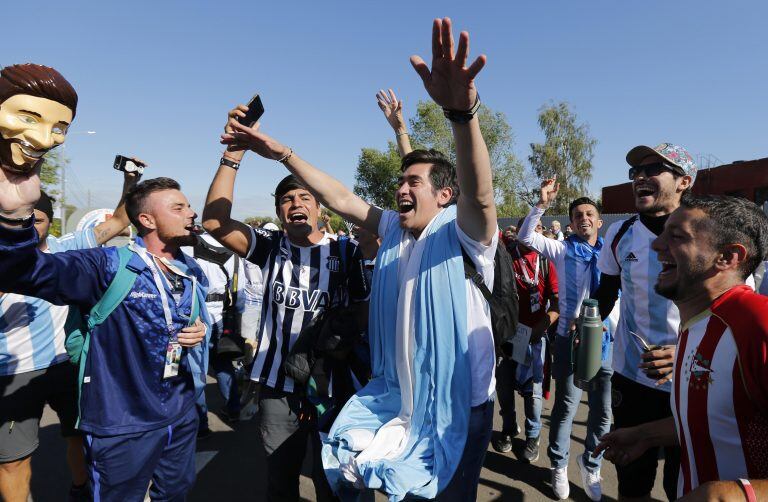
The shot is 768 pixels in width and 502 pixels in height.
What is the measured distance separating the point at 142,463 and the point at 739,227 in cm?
285

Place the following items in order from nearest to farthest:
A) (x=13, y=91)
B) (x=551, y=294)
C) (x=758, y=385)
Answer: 1. (x=13, y=91)
2. (x=758, y=385)
3. (x=551, y=294)

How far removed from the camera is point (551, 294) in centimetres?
412

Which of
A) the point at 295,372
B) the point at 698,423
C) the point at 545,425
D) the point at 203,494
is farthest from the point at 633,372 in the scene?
the point at 203,494

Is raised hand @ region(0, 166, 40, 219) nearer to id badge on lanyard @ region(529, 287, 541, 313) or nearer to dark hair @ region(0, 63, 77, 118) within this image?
dark hair @ region(0, 63, 77, 118)

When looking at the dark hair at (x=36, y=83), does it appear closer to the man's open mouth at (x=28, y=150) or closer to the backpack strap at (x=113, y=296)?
the man's open mouth at (x=28, y=150)

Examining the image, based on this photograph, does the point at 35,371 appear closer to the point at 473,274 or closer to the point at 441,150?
the point at 473,274

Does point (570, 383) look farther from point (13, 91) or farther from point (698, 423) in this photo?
point (13, 91)

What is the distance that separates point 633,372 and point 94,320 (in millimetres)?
2946

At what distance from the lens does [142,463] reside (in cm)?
221

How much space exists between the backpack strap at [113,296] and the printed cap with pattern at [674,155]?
2.97 metres

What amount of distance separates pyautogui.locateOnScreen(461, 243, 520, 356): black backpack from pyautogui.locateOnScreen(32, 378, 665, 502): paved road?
82.5 inches

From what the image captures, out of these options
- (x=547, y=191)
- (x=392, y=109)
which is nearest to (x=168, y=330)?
(x=392, y=109)

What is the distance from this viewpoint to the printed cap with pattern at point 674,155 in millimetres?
2477

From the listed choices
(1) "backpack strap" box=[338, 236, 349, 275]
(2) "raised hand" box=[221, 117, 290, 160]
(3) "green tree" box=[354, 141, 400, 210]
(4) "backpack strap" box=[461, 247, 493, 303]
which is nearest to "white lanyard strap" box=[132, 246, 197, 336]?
(2) "raised hand" box=[221, 117, 290, 160]
